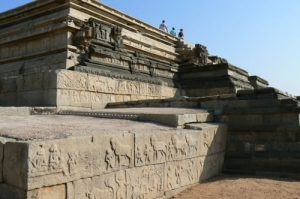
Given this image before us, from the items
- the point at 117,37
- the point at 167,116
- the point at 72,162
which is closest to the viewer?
the point at 72,162

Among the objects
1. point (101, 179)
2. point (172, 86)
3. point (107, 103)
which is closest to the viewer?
point (101, 179)

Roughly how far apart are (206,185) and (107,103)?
4.40 metres

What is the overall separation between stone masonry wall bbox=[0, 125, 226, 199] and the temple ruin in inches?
0.4

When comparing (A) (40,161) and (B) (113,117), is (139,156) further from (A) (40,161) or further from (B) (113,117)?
(B) (113,117)

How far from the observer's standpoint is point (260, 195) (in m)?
4.27

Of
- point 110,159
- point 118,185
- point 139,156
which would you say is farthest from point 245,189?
point 110,159

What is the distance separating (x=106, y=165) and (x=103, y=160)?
0.07m

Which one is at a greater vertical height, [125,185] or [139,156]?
[139,156]

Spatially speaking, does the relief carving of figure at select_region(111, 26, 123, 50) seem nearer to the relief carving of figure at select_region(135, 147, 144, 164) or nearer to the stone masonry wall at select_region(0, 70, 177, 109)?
the stone masonry wall at select_region(0, 70, 177, 109)

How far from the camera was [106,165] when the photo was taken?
11.4 ft

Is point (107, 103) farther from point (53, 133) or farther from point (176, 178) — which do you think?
point (53, 133)

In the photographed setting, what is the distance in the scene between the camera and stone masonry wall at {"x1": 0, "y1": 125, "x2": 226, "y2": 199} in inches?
111

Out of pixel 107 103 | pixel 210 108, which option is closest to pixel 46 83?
pixel 107 103

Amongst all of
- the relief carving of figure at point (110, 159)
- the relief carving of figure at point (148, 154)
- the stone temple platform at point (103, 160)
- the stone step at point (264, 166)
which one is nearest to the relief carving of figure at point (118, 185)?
the stone temple platform at point (103, 160)
